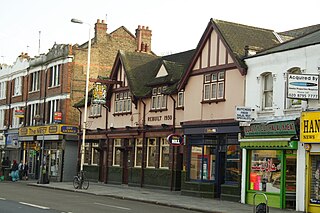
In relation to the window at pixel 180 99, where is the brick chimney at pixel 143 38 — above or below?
above

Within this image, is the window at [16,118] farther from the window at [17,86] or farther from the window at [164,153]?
the window at [164,153]

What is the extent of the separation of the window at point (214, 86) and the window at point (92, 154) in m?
15.3

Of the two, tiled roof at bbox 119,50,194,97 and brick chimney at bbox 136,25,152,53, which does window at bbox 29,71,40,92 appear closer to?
brick chimney at bbox 136,25,152,53

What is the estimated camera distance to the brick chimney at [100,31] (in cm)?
4888

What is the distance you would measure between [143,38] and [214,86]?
65.0 feet

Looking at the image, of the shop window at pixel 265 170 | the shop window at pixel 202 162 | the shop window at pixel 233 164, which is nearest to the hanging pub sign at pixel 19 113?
the shop window at pixel 202 162

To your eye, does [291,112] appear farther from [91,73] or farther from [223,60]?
[91,73]

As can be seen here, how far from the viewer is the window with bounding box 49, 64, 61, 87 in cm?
4869

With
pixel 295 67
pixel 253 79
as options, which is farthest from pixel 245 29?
pixel 295 67

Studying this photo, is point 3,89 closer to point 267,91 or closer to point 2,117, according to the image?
point 2,117

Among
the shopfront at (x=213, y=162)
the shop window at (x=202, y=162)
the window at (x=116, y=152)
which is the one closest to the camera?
the shopfront at (x=213, y=162)

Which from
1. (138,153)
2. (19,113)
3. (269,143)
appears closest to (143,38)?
(138,153)

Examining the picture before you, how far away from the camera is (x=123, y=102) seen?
40156 mm

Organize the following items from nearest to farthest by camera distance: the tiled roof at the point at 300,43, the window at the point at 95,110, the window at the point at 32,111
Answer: the tiled roof at the point at 300,43
the window at the point at 95,110
the window at the point at 32,111
